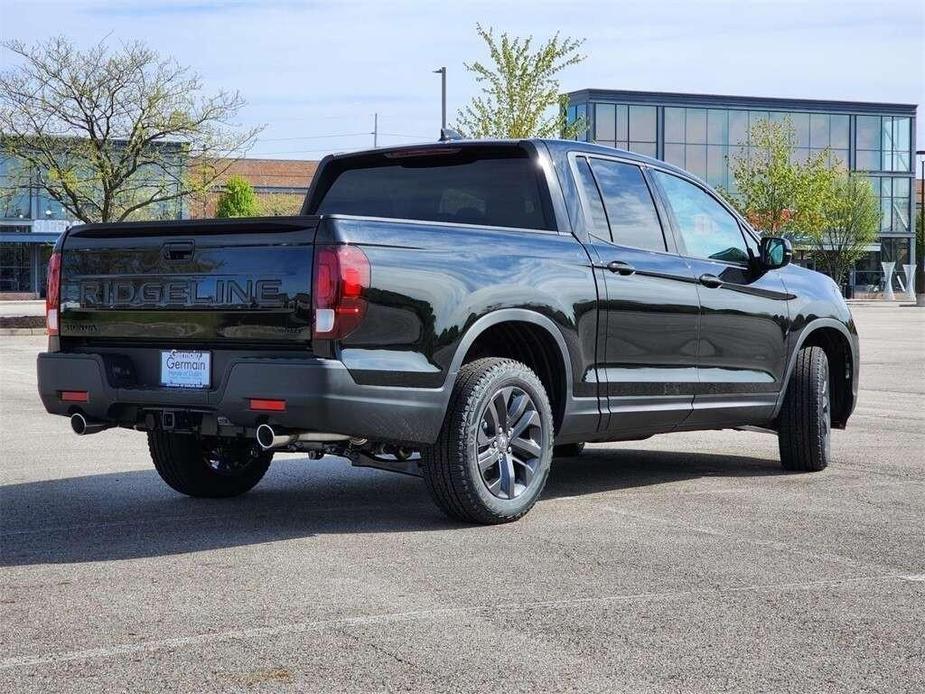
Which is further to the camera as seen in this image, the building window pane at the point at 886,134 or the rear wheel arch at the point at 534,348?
the building window pane at the point at 886,134

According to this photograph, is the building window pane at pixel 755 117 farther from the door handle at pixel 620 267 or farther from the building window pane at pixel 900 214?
the door handle at pixel 620 267

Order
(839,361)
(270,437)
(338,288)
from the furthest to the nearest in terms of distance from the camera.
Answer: (839,361) < (270,437) < (338,288)

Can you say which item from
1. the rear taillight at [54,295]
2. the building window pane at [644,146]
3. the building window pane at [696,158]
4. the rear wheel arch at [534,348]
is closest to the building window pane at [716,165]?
the building window pane at [696,158]

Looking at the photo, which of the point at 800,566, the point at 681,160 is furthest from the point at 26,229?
the point at 800,566

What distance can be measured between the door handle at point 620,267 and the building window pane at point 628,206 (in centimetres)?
21

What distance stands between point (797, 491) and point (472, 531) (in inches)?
94.6

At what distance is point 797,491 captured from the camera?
8.32 m

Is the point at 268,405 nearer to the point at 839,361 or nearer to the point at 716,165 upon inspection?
the point at 839,361

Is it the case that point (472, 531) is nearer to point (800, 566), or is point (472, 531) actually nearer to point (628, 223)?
point (800, 566)

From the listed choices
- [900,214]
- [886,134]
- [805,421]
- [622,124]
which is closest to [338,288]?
[805,421]

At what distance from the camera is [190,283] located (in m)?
6.62

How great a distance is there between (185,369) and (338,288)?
0.92m

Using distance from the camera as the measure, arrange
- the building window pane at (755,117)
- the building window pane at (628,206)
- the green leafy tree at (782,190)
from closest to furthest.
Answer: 1. the building window pane at (628,206)
2. the green leafy tree at (782,190)
3. the building window pane at (755,117)

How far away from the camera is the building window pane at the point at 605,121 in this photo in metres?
71.6
